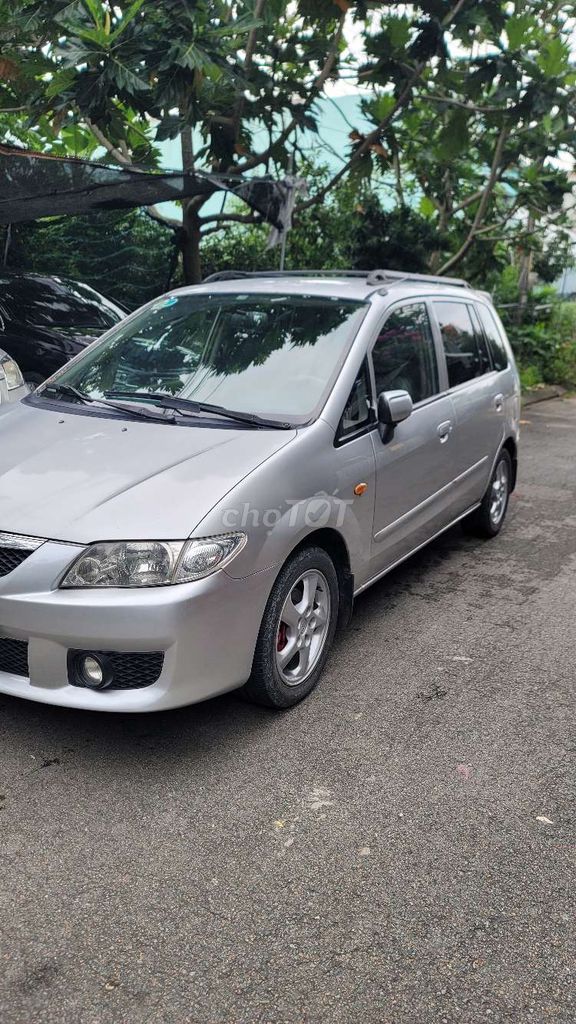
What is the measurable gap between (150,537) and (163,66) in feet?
15.9

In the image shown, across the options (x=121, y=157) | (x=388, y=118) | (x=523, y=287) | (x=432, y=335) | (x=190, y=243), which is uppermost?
(x=388, y=118)

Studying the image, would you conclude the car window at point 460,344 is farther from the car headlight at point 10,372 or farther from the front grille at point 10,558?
the car headlight at point 10,372

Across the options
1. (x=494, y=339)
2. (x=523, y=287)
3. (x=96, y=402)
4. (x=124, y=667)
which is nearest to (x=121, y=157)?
(x=494, y=339)

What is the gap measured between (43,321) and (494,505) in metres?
3.76

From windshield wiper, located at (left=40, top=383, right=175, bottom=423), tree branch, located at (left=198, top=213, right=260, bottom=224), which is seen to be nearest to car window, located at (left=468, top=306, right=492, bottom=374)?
windshield wiper, located at (left=40, top=383, right=175, bottom=423)

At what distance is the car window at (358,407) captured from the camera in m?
3.90

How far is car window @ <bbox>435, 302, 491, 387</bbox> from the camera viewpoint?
16.9ft

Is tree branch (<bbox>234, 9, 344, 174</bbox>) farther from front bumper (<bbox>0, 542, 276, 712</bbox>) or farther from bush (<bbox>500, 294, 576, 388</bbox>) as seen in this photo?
front bumper (<bbox>0, 542, 276, 712</bbox>)

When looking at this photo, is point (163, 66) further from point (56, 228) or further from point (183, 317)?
point (183, 317)

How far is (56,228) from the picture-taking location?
7035mm

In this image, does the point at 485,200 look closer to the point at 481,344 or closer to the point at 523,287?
the point at 523,287

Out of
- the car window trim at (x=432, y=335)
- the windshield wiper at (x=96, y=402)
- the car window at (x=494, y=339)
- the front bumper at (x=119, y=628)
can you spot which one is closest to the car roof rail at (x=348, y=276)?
the car window trim at (x=432, y=335)

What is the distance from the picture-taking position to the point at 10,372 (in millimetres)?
6480

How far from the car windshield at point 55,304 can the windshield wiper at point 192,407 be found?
10.3ft
